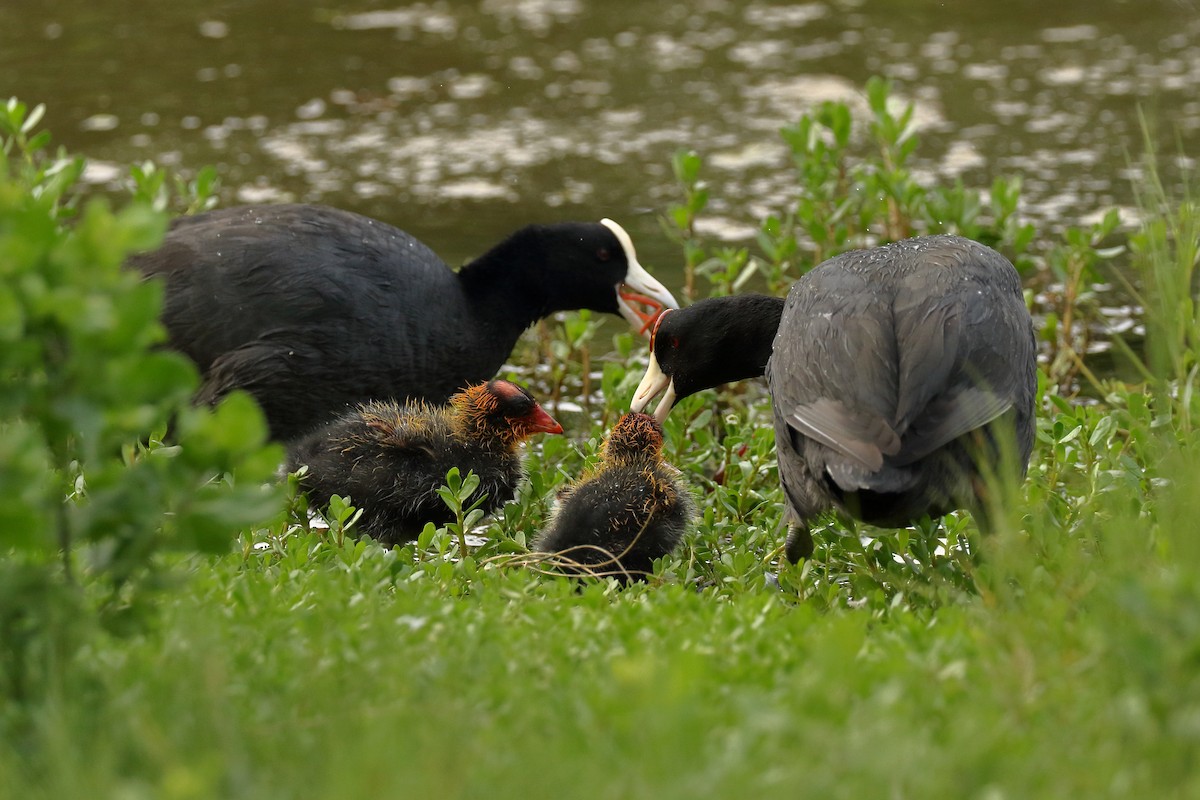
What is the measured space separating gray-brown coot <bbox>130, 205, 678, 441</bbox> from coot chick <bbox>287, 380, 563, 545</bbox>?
0.71 ft

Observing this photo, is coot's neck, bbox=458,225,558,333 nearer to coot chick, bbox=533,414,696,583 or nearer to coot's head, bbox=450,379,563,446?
coot's head, bbox=450,379,563,446

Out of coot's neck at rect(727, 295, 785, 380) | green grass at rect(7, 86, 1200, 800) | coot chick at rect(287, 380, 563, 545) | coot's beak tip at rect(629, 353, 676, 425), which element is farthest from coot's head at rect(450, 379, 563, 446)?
green grass at rect(7, 86, 1200, 800)

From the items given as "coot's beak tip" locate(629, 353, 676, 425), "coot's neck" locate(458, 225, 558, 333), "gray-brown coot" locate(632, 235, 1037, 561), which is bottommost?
"coot's beak tip" locate(629, 353, 676, 425)

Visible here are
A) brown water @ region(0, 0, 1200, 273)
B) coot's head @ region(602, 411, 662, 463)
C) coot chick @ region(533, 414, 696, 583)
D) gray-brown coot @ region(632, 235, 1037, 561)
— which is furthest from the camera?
brown water @ region(0, 0, 1200, 273)

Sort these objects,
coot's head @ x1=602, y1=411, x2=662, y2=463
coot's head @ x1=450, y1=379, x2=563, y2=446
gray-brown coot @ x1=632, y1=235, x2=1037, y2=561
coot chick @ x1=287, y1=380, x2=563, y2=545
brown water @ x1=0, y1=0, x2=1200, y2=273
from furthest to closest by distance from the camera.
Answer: brown water @ x1=0, y1=0, x2=1200, y2=273 → coot's head @ x1=450, y1=379, x2=563, y2=446 → coot chick @ x1=287, y1=380, x2=563, y2=545 → coot's head @ x1=602, y1=411, x2=662, y2=463 → gray-brown coot @ x1=632, y1=235, x2=1037, y2=561

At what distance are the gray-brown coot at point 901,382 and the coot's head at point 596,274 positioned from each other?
1527 mm

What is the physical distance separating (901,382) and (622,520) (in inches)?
40.5

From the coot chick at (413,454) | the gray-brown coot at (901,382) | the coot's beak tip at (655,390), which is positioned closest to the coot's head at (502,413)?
the coot chick at (413,454)

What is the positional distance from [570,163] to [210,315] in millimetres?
4010

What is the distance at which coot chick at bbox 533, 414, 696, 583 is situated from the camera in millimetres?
4289

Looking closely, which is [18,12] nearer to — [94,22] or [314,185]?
[94,22]

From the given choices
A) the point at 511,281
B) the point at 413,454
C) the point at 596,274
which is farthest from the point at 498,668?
the point at 596,274

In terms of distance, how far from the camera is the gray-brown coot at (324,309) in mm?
5000

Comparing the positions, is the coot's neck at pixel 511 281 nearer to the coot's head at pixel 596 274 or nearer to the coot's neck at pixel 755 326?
the coot's head at pixel 596 274
